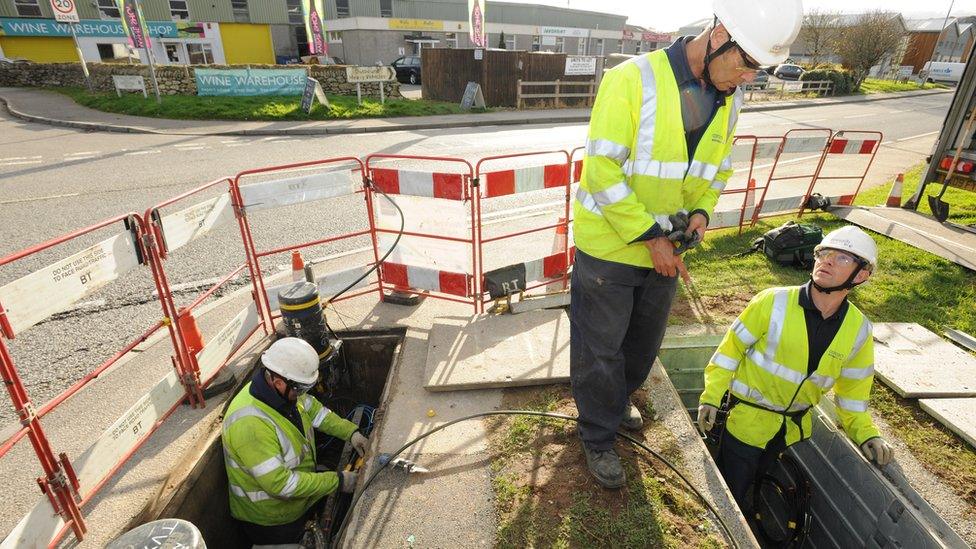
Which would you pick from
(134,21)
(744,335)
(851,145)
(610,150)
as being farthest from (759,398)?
(134,21)

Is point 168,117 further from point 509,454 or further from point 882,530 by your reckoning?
point 882,530

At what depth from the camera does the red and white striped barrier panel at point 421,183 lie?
14.3ft

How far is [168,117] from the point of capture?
15484 millimetres

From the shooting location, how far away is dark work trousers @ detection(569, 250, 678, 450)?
8.28 feet

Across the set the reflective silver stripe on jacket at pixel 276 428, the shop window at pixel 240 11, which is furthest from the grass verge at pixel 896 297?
the shop window at pixel 240 11

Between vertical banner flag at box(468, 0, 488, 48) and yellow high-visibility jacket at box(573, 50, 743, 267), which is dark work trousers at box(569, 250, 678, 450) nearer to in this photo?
yellow high-visibility jacket at box(573, 50, 743, 267)

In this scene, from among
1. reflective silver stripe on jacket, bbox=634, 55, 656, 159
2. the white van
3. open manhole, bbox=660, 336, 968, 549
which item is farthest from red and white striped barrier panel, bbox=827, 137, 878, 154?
the white van

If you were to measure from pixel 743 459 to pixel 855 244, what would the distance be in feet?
4.90

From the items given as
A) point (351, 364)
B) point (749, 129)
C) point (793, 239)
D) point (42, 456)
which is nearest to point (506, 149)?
point (793, 239)

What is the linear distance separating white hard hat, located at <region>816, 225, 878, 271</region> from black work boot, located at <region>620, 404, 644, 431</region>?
58.2 inches

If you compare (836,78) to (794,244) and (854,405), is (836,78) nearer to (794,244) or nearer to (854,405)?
(794,244)

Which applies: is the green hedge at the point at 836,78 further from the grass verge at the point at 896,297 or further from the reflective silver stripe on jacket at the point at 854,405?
the reflective silver stripe on jacket at the point at 854,405

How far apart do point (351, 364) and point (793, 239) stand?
536 centimetres

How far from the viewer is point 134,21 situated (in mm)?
16156
